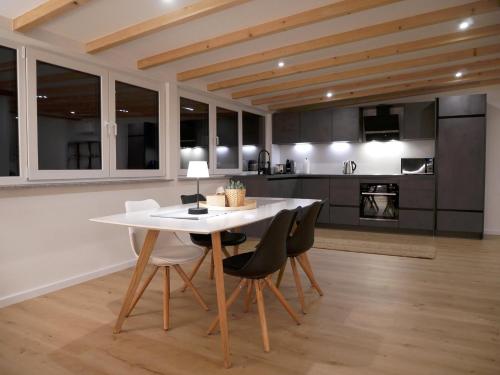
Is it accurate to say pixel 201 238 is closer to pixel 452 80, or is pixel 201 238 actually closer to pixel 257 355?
pixel 257 355

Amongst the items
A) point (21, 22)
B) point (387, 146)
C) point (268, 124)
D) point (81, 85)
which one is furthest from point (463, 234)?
point (21, 22)

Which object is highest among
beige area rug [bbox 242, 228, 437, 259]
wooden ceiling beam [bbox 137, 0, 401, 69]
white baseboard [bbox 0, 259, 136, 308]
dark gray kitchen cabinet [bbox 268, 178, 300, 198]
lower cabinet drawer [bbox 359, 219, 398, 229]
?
wooden ceiling beam [bbox 137, 0, 401, 69]

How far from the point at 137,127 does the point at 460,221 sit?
4725mm

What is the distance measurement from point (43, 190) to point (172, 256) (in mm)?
1422

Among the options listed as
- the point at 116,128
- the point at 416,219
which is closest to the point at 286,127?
the point at 416,219

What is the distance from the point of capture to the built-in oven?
5793mm

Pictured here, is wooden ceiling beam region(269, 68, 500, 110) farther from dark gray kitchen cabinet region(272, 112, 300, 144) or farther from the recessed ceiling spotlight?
the recessed ceiling spotlight

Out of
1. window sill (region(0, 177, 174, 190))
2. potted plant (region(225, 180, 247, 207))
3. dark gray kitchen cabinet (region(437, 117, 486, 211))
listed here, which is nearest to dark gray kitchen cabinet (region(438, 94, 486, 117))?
dark gray kitchen cabinet (region(437, 117, 486, 211))

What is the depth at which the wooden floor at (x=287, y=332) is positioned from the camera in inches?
79.6

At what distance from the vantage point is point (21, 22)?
2.84 m

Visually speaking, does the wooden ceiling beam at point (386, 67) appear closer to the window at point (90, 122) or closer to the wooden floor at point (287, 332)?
the window at point (90, 122)

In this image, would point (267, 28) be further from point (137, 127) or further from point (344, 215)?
point (344, 215)

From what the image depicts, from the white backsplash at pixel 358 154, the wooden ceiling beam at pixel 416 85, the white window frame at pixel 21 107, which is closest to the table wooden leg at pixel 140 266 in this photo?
the white window frame at pixel 21 107

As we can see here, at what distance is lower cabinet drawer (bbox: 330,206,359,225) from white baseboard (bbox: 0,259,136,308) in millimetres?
3503
